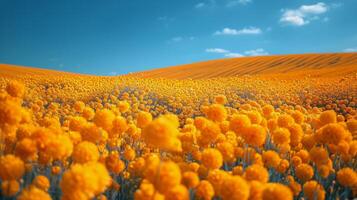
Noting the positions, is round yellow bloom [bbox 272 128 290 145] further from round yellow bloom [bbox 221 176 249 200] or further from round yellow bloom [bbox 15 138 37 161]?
round yellow bloom [bbox 15 138 37 161]

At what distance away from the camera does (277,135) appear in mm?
3764

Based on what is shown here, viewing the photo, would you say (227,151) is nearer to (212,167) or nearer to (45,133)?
(212,167)

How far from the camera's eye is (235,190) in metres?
2.13

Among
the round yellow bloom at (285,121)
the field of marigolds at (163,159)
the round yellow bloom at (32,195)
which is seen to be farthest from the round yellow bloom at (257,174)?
the round yellow bloom at (285,121)

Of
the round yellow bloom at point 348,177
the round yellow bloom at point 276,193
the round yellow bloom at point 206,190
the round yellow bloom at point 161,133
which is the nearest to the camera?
the round yellow bloom at point 161,133

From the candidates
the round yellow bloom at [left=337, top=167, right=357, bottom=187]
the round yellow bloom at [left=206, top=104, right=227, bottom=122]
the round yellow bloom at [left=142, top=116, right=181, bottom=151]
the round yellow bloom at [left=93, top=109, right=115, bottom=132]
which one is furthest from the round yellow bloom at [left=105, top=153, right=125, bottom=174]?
the round yellow bloom at [left=337, top=167, right=357, bottom=187]

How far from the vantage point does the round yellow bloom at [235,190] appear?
2127 mm

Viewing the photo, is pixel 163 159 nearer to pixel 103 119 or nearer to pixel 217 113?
pixel 103 119

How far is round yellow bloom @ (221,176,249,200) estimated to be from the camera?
2.13 meters

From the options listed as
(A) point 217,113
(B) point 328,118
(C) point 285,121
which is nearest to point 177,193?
(A) point 217,113

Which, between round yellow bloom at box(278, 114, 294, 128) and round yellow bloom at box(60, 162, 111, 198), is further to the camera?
round yellow bloom at box(278, 114, 294, 128)

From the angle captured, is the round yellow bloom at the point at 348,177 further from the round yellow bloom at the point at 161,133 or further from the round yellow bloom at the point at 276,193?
the round yellow bloom at the point at 161,133

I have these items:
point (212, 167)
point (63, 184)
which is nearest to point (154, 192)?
point (63, 184)

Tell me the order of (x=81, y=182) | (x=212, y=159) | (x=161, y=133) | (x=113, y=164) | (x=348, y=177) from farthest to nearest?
(x=348, y=177) → (x=113, y=164) → (x=212, y=159) → (x=161, y=133) → (x=81, y=182)
